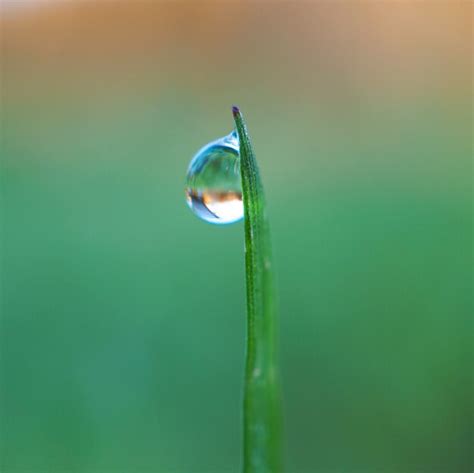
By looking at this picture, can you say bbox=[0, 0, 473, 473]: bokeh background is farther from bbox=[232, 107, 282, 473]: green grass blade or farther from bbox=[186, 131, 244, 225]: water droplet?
bbox=[232, 107, 282, 473]: green grass blade

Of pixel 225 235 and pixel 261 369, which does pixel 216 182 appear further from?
pixel 225 235

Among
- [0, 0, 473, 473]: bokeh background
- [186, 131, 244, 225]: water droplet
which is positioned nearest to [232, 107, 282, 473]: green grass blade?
[186, 131, 244, 225]: water droplet

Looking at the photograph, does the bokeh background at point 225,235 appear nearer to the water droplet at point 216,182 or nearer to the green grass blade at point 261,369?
the water droplet at point 216,182

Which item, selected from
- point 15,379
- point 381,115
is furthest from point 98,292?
point 381,115

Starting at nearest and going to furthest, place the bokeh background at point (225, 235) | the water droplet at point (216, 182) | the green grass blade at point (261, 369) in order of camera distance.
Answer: the green grass blade at point (261, 369) → the water droplet at point (216, 182) → the bokeh background at point (225, 235)

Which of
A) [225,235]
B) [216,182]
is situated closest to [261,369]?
[216,182]

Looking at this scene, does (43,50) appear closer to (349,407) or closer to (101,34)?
(101,34)

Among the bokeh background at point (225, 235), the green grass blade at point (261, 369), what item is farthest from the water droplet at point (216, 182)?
the bokeh background at point (225, 235)
